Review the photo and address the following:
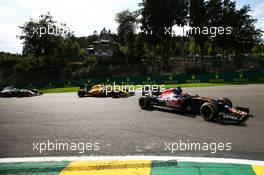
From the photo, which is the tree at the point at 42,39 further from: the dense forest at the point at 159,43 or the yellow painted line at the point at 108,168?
the yellow painted line at the point at 108,168

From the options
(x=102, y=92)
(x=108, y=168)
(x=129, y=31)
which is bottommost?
(x=108, y=168)

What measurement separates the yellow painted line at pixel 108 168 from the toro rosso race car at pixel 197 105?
13.4ft

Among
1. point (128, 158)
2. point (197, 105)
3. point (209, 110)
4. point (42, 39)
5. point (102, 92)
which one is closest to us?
point (128, 158)

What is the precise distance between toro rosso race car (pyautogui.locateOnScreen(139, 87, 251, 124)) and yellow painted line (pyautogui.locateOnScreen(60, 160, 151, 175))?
13.4 feet

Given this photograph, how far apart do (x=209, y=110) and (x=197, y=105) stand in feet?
3.94

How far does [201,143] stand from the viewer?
6.64m

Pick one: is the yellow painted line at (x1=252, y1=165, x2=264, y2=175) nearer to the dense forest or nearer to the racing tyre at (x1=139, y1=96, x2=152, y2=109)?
the racing tyre at (x1=139, y1=96, x2=152, y2=109)

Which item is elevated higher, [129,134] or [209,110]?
[209,110]

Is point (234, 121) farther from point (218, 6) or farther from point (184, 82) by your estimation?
point (218, 6)

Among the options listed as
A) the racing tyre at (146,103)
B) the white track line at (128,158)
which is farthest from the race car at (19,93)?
the white track line at (128,158)

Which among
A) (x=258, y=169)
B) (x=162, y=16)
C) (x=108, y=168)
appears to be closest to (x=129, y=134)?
(x=108, y=168)

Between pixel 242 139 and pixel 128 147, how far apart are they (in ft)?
8.06

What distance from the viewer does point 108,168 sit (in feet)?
16.8

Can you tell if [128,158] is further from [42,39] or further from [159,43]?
[42,39]
